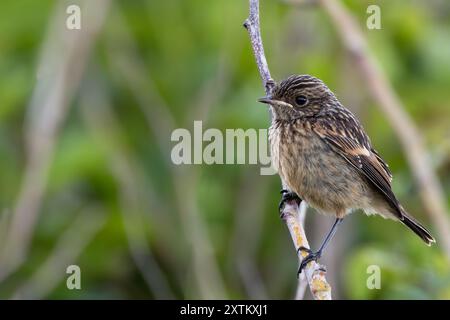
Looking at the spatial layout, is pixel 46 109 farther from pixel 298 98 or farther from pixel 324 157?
pixel 324 157

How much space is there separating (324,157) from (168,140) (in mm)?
2372

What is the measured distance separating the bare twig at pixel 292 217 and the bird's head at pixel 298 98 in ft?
0.49

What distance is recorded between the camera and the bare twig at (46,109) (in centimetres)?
847

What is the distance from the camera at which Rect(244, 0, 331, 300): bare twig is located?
5.82 meters

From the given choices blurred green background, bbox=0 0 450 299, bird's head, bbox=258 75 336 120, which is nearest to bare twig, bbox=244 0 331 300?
bird's head, bbox=258 75 336 120

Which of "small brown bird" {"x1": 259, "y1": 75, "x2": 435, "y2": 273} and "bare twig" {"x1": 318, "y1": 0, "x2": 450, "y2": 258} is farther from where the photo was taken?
"bare twig" {"x1": 318, "y1": 0, "x2": 450, "y2": 258}

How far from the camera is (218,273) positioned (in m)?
9.25

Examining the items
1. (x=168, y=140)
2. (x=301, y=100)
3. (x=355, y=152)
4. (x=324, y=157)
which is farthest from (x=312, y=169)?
(x=168, y=140)

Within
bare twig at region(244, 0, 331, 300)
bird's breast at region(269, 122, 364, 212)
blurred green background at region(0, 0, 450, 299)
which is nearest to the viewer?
bare twig at region(244, 0, 331, 300)

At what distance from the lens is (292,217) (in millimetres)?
6633

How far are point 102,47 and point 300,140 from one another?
151 inches

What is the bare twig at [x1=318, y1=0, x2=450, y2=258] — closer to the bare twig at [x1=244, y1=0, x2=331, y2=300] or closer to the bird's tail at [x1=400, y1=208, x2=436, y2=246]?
the bird's tail at [x1=400, y1=208, x2=436, y2=246]

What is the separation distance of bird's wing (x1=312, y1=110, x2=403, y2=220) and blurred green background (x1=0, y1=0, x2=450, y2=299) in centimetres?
95

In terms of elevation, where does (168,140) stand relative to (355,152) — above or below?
above
